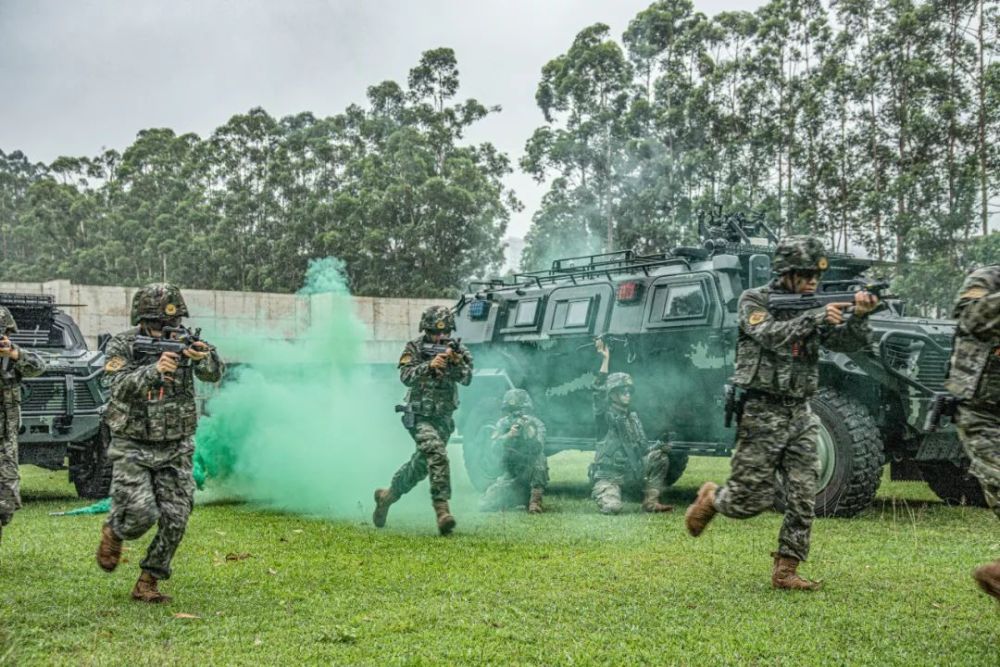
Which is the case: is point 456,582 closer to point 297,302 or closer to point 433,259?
point 297,302

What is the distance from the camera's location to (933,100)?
851 inches

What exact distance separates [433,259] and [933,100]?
1458 cm

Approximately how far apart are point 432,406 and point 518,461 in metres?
1.88

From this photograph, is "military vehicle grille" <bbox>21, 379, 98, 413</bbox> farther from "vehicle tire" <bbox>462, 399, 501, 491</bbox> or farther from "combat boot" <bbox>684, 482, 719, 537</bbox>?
"combat boot" <bbox>684, 482, 719, 537</bbox>

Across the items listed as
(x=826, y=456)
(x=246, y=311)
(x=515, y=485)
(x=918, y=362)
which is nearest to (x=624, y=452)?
(x=515, y=485)

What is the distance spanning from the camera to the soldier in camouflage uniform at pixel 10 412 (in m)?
5.95

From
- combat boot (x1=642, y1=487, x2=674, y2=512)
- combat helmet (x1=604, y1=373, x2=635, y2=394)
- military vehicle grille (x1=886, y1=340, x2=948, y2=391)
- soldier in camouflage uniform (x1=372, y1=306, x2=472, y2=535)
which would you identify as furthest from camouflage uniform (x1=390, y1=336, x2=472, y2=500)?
military vehicle grille (x1=886, y1=340, x2=948, y2=391)

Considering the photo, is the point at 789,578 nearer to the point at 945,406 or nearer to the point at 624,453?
the point at 945,406

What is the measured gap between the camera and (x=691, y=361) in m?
9.47

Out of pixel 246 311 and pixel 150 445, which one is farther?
pixel 246 311

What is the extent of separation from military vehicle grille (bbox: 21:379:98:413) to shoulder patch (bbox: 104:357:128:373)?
16.1ft

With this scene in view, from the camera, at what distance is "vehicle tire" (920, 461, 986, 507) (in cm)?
932

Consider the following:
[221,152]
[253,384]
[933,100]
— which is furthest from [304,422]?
[221,152]

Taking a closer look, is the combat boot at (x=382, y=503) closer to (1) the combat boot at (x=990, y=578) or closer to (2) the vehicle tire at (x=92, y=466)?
(2) the vehicle tire at (x=92, y=466)
